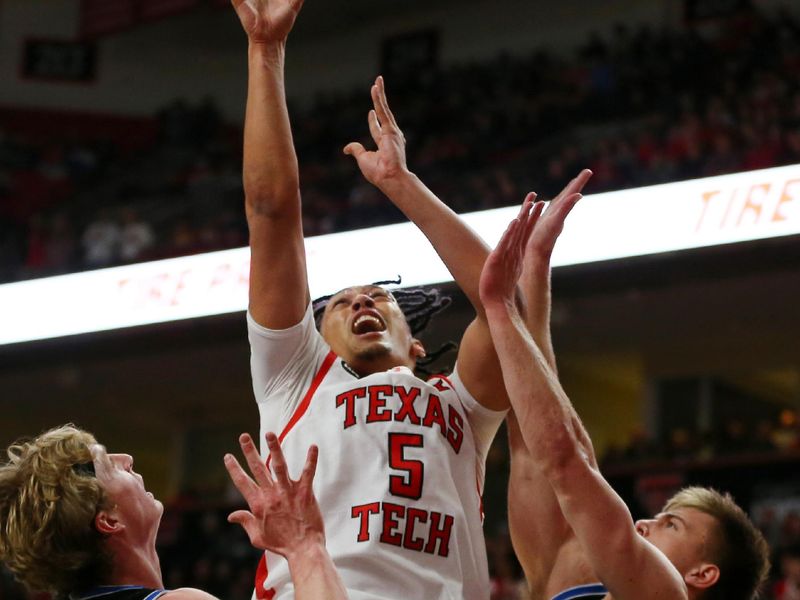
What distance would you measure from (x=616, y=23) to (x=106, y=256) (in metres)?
6.85

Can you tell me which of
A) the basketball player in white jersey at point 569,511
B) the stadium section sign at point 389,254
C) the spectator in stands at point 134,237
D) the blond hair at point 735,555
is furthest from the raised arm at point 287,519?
the spectator in stands at point 134,237

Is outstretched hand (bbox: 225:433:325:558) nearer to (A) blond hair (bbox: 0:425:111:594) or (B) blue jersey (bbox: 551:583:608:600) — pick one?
(A) blond hair (bbox: 0:425:111:594)

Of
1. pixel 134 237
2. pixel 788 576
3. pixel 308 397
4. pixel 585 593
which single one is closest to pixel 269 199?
pixel 308 397

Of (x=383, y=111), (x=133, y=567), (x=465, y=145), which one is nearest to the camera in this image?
(x=133, y=567)

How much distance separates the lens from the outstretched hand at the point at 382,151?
10.4 ft

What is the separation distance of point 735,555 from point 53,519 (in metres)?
1.52

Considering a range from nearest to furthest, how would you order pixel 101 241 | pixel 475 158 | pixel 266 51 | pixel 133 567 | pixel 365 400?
pixel 133 567 < pixel 365 400 < pixel 266 51 < pixel 475 158 < pixel 101 241

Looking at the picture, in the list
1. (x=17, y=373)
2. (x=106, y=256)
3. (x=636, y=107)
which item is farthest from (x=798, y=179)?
(x=17, y=373)

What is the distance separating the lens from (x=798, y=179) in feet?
30.9

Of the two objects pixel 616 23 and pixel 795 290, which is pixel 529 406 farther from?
pixel 616 23

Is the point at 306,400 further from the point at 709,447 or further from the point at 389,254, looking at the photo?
the point at 709,447

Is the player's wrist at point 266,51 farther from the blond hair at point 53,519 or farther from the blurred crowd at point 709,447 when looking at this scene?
the blurred crowd at point 709,447

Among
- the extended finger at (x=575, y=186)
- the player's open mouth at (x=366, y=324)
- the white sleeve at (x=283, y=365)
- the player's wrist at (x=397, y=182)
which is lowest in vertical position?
the white sleeve at (x=283, y=365)

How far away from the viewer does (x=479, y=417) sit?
10.2 ft
